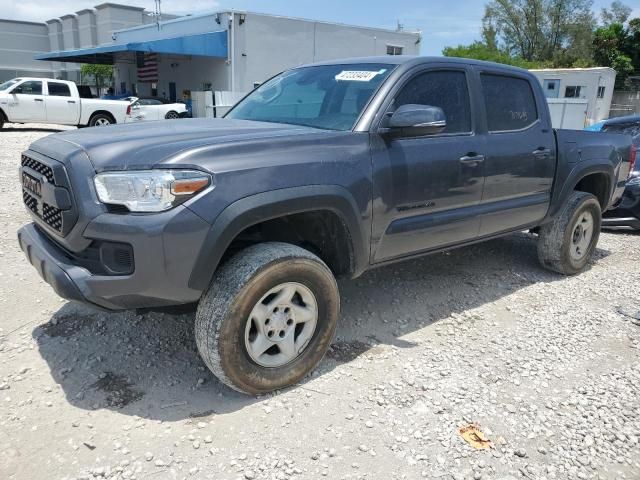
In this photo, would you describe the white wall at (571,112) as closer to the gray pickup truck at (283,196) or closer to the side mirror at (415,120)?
the gray pickup truck at (283,196)

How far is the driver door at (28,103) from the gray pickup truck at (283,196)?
14963mm

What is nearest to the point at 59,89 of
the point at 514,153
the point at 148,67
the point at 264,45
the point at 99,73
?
the point at 264,45

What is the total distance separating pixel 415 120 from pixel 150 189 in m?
1.60

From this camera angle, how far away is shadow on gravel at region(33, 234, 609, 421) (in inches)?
119

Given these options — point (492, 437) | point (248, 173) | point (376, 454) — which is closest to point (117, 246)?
point (248, 173)

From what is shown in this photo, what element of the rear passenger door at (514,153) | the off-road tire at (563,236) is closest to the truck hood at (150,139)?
the rear passenger door at (514,153)

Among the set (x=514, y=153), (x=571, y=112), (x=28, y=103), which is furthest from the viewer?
(x=571, y=112)

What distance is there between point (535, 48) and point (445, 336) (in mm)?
60833

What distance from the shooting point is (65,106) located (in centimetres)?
1706

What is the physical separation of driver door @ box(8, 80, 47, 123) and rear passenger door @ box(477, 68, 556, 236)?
52.9 ft

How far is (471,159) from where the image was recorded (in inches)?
154

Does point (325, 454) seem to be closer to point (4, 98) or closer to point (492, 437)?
point (492, 437)

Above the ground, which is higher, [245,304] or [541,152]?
[541,152]

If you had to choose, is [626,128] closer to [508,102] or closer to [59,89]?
[508,102]
